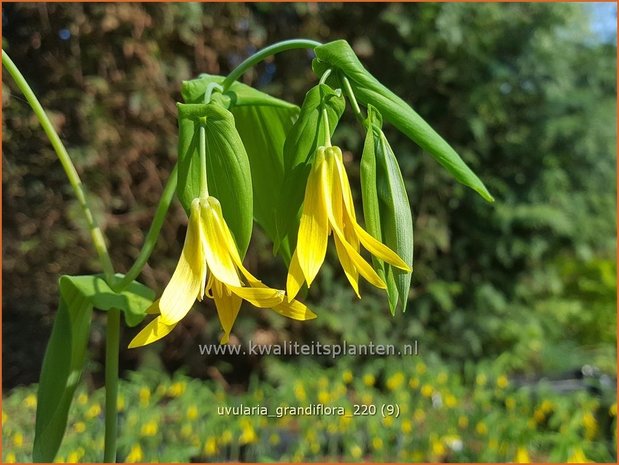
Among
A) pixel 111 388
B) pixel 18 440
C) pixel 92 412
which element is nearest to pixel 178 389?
pixel 92 412

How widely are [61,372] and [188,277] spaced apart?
A: 6.4 inches

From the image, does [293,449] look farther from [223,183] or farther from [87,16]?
[87,16]

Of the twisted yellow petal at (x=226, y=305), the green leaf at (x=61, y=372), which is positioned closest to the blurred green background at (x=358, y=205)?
the green leaf at (x=61, y=372)

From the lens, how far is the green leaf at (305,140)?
1.27 feet

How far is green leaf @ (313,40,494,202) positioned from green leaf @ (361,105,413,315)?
1cm

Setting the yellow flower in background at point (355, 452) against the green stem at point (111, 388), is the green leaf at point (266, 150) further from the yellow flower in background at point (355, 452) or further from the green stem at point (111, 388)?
the yellow flower in background at point (355, 452)

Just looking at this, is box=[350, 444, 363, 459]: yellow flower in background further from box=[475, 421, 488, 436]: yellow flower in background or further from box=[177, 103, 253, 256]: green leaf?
box=[177, 103, 253, 256]: green leaf

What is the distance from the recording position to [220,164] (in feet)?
1.29

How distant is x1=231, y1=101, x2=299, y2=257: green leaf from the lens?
50 centimetres

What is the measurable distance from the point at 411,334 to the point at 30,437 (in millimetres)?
1036

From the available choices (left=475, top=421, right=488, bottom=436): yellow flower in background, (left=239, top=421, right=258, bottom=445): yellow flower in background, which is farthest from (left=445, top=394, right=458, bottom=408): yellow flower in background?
(left=239, top=421, right=258, bottom=445): yellow flower in background

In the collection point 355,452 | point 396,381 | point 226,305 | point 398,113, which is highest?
point 398,113

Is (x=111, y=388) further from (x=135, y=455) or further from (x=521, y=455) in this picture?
(x=521, y=455)

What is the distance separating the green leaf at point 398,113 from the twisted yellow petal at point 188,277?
0.41ft
